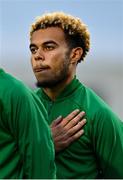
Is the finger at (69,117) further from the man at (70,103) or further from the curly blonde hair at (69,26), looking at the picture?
the curly blonde hair at (69,26)

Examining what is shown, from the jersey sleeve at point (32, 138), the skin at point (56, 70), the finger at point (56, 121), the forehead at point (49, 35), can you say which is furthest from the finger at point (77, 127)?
the jersey sleeve at point (32, 138)

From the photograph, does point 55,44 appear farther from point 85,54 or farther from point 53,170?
point 53,170

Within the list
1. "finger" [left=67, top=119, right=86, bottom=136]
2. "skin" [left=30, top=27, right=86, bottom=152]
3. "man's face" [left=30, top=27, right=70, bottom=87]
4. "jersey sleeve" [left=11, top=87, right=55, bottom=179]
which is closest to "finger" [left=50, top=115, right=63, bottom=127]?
"skin" [left=30, top=27, right=86, bottom=152]

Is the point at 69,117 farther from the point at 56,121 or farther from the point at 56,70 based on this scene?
the point at 56,70

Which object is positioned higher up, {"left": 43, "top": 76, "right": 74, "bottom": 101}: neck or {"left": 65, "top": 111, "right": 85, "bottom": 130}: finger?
{"left": 43, "top": 76, "right": 74, "bottom": 101}: neck

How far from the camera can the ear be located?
193 inches

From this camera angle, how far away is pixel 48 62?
466cm

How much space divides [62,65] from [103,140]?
565mm

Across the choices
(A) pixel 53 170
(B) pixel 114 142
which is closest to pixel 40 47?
(B) pixel 114 142

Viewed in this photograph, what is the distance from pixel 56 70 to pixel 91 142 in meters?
0.51

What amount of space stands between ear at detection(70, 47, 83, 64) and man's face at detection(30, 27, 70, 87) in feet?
0.21

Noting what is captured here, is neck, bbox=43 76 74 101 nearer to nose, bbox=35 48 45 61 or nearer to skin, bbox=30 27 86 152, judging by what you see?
skin, bbox=30 27 86 152

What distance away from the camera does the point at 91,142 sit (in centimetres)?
459

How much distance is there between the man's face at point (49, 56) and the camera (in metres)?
4.65
